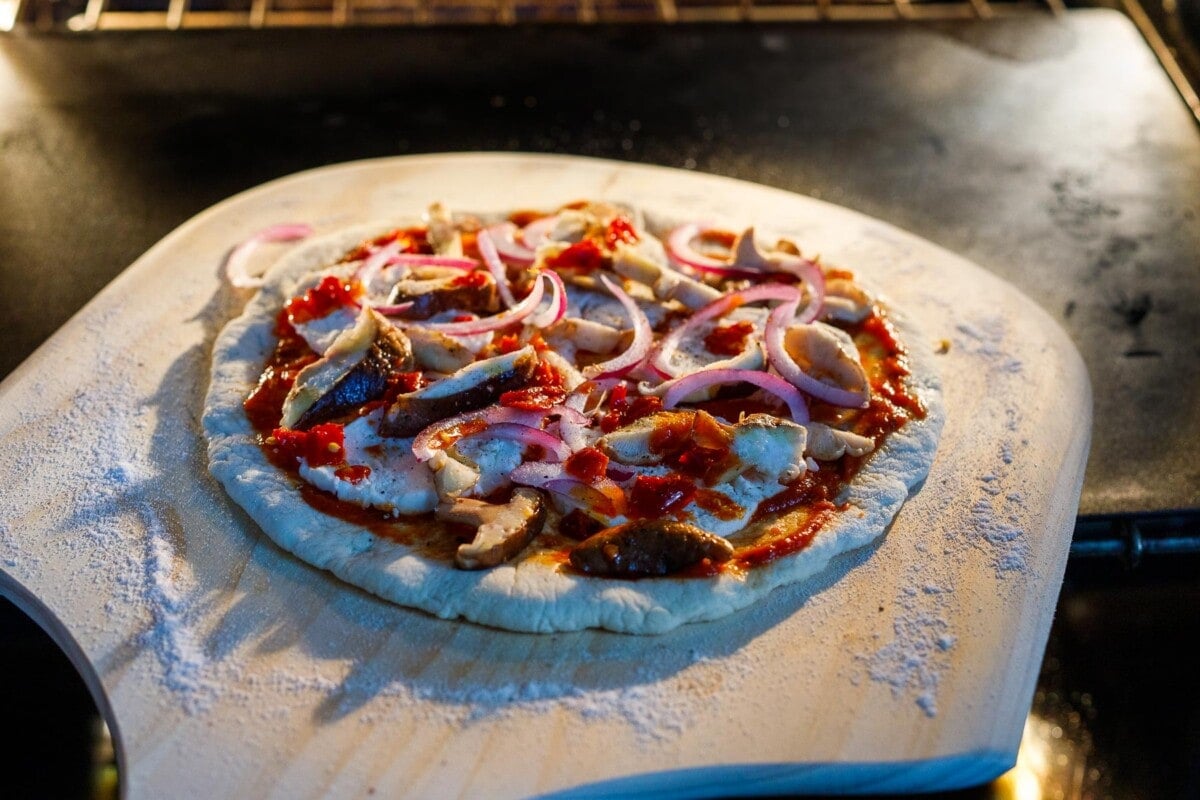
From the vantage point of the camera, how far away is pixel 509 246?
488cm

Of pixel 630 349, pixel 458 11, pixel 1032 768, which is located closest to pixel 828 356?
pixel 630 349

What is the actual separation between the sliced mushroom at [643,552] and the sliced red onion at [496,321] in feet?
4.03

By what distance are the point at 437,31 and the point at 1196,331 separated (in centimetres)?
486

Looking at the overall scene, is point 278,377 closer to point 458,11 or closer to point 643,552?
point 643,552

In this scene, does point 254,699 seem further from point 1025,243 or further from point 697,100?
point 697,100

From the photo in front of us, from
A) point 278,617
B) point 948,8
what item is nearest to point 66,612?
point 278,617

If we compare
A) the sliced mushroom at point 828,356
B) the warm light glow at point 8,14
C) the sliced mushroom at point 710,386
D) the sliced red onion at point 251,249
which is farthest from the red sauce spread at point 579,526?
the warm light glow at point 8,14

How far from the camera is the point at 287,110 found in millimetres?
6609

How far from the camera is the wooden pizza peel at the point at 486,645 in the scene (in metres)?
3.07

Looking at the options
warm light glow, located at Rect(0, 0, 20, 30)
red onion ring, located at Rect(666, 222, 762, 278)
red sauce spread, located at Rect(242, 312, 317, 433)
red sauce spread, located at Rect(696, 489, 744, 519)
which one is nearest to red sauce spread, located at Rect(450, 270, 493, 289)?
red sauce spread, located at Rect(242, 312, 317, 433)

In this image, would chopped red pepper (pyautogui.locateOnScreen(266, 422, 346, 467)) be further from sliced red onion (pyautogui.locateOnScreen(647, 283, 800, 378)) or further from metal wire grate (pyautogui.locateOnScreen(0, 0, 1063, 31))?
metal wire grate (pyautogui.locateOnScreen(0, 0, 1063, 31))

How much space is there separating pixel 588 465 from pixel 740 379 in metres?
0.74

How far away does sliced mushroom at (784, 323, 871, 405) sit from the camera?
416 centimetres

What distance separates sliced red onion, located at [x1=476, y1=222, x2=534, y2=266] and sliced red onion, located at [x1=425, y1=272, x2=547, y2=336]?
0.35m
